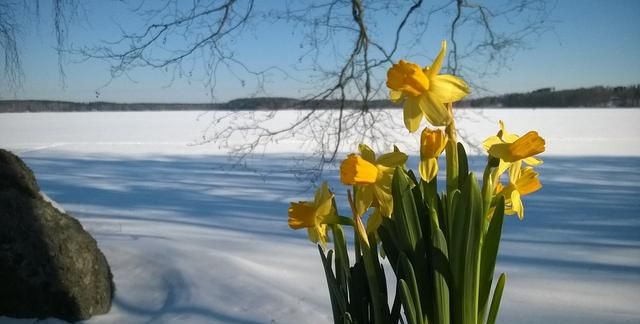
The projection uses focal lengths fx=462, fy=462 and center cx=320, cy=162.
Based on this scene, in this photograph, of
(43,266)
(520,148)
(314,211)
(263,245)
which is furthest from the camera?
(263,245)

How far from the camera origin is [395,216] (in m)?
0.59

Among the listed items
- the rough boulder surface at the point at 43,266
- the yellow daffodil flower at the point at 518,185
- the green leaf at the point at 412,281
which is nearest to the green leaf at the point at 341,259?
the green leaf at the point at 412,281

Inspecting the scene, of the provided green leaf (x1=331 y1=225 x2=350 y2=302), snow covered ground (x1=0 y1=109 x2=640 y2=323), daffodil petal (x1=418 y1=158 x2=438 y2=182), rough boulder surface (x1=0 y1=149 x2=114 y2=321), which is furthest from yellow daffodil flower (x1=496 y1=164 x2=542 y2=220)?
rough boulder surface (x1=0 y1=149 x2=114 y2=321)

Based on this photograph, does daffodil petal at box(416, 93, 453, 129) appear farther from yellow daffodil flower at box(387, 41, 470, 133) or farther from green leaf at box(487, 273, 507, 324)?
green leaf at box(487, 273, 507, 324)

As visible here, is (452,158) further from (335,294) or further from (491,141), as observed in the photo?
(335,294)

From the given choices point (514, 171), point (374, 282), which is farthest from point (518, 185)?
point (374, 282)

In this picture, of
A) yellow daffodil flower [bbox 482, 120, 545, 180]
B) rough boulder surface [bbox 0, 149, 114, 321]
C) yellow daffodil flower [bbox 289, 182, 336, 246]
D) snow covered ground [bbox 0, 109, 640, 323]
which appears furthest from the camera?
snow covered ground [bbox 0, 109, 640, 323]

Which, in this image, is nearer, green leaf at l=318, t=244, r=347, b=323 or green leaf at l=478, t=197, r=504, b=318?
green leaf at l=478, t=197, r=504, b=318

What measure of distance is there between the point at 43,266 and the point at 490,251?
6.14ft

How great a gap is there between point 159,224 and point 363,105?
1936mm

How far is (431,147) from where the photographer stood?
562mm

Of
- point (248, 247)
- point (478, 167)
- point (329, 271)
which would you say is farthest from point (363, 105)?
point (478, 167)

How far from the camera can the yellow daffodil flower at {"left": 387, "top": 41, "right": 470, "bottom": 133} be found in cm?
57

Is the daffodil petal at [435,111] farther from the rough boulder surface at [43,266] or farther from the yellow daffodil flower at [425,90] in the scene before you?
the rough boulder surface at [43,266]
